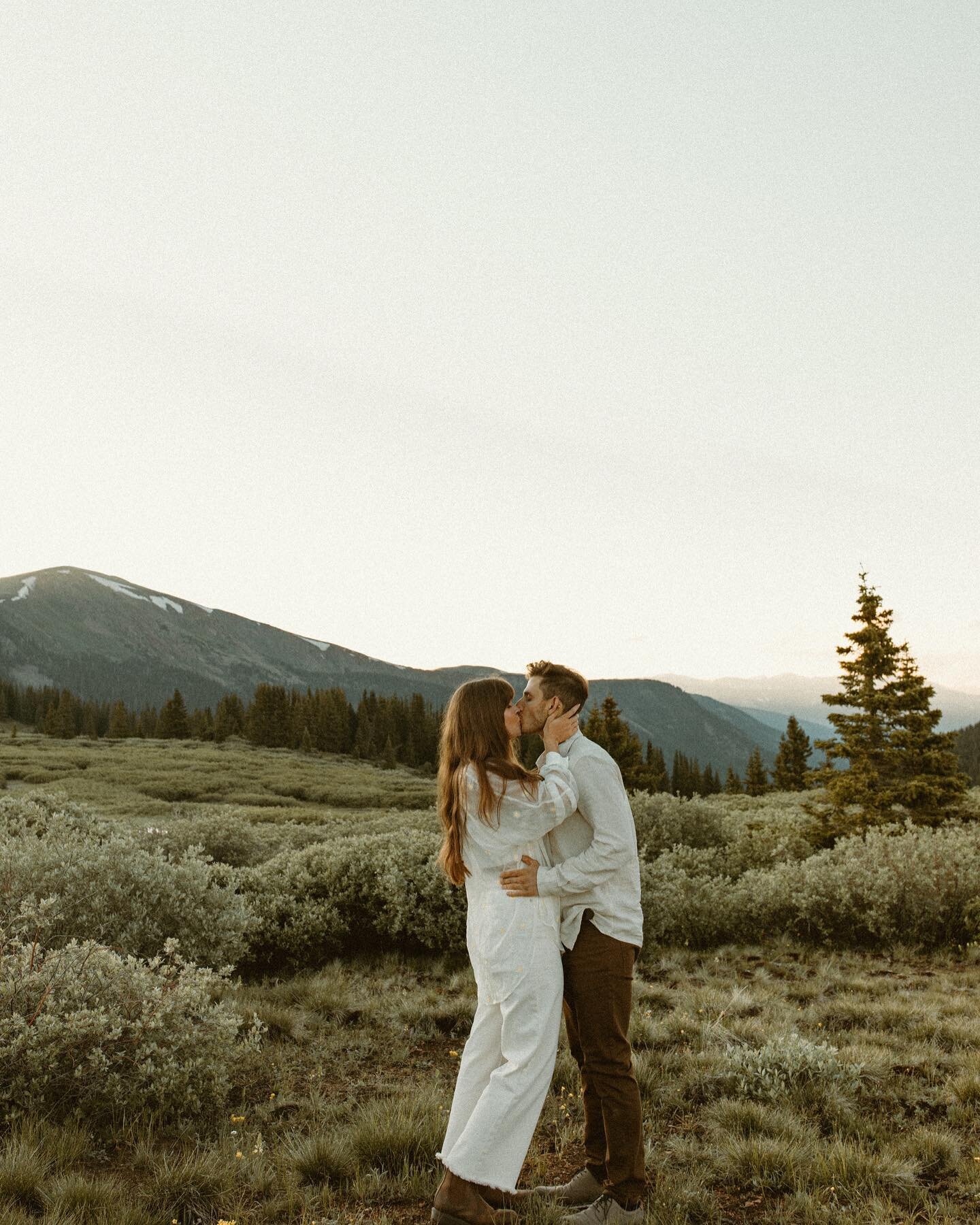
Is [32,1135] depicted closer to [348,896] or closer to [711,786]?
[348,896]

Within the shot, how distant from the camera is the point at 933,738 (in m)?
21.7

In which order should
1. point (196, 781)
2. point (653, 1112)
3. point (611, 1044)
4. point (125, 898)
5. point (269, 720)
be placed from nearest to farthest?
point (611, 1044) → point (653, 1112) → point (125, 898) → point (196, 781) → point (269, 720)

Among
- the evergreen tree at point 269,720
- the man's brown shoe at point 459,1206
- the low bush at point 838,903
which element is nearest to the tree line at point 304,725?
the evergreen tree at point 269,720

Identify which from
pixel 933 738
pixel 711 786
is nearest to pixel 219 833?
pixel 933 738

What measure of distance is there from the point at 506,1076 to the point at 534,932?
0.62 meters

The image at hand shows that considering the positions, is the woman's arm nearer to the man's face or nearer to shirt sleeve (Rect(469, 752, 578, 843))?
shirt sleeve (Rect(469, 752, 578, 843))

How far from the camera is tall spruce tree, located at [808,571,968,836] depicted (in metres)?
20.9

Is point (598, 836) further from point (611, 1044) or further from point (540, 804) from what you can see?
point (611, 1044)

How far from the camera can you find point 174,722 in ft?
289

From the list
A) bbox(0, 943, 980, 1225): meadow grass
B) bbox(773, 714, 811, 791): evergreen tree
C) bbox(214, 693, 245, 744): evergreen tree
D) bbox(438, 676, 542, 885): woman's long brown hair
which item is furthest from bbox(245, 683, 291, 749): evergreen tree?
bbox(438, 676, 542, 885): woman's long brown hair

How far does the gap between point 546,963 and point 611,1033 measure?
1.55ft

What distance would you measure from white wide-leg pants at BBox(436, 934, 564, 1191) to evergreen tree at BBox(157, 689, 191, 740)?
89.5 m

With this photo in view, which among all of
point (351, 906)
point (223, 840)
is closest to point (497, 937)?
point (351, 906)

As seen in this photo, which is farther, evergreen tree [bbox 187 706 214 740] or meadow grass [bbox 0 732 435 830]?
evergreen tree [bbox 187 706 214 740]
